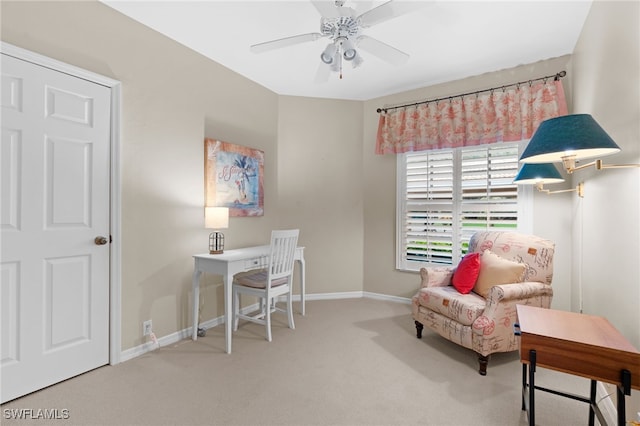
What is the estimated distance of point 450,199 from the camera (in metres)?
3.74

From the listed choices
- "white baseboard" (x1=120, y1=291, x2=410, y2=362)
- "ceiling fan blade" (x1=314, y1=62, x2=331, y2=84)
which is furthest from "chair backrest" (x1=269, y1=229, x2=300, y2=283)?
"ceiling fan blade" (x1=314, y1=62, x2=331, y2=84)

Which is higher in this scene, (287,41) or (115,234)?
(287,41)

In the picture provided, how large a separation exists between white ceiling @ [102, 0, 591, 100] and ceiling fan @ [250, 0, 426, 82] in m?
0.24

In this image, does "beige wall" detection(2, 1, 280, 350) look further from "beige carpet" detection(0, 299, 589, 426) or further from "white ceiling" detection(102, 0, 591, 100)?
"beige carpet" detection(0, 299, 589, 426)

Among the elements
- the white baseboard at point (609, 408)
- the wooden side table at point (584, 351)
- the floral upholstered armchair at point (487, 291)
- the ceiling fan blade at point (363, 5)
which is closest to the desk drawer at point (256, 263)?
the floral upholstered armchair at point (487, 291)

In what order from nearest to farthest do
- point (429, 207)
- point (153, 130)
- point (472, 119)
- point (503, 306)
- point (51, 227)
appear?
1. point (51, 227)
2. point (503, 306)
3. point (153, 130)
4. point (472, 119)
5. point (429, 207)

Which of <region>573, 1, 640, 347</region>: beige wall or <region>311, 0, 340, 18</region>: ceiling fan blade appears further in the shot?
<region>311, 0, 340, 18</region>: ceiling fan blade

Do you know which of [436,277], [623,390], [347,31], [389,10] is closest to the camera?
[623,390]

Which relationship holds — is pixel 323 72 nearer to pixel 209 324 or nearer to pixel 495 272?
pixel 495 272

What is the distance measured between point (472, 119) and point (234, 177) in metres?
2.65

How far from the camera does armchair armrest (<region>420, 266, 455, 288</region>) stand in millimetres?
→ 3004

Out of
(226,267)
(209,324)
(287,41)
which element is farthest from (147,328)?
(287,41)

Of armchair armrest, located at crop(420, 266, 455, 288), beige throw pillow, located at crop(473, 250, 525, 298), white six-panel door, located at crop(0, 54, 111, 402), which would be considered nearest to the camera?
white six-panel door, located at crop(0, 54, 111, 402)

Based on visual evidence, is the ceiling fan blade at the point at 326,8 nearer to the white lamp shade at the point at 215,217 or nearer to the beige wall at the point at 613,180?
the beige wall at the point at 613,180
